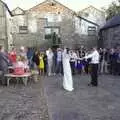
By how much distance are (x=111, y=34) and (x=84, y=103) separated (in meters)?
23.9

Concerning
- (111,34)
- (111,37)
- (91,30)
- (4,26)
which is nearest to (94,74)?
(111,37)

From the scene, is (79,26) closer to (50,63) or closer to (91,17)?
(91,17)

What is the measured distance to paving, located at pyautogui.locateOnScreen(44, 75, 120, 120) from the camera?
38.9 feet

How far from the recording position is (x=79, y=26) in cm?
4944

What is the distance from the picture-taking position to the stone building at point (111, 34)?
35625mm

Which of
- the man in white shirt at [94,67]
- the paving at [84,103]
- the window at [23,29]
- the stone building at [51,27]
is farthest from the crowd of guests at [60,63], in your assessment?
the window at [23,29]

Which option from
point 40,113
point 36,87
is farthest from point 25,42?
point 40,113

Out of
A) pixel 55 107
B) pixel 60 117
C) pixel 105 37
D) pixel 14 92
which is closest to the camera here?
pixel 60 117

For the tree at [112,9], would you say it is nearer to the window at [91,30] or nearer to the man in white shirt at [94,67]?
the window at [91,30]

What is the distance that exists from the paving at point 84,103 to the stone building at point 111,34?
54.0ft

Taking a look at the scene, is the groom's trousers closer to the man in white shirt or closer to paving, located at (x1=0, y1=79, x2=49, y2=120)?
the man in white shirt

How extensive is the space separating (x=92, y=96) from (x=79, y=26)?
111ft

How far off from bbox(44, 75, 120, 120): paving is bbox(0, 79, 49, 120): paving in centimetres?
28

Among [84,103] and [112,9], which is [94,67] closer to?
[84,103]
